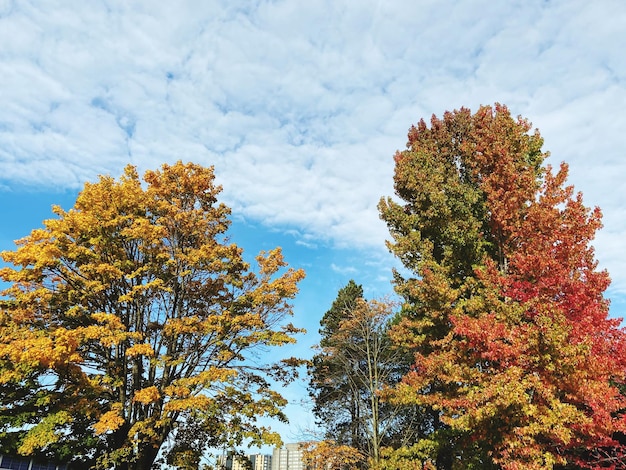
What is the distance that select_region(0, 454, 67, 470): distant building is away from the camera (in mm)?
12094

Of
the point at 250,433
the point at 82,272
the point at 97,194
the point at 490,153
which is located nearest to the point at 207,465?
the point at 250,433

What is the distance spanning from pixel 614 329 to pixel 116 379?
1431 centimetres

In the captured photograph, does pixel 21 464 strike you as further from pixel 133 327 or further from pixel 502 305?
pixel 502 305

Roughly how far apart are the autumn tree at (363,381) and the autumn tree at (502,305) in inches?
152

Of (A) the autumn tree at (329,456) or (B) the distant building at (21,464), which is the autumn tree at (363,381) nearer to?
(A) the autumn tree at (329,456)

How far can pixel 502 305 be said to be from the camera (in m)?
11.1

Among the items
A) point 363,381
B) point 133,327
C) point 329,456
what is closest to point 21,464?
point 133,327

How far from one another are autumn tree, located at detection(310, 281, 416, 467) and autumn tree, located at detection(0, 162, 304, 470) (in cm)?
584

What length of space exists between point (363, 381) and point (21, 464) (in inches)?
531

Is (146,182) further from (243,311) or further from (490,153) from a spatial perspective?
(490,153)

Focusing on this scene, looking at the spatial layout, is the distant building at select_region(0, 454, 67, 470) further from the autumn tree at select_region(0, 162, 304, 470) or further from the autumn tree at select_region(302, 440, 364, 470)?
the autumn tree at select_region(302, 440, 364, 470)

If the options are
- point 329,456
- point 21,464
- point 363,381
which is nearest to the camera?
point 21,464

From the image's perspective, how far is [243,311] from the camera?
14.8m

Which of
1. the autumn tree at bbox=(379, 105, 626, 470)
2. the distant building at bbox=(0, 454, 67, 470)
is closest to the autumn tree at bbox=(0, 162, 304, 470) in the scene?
the distant building at bbox=(0, 454, 67, 470)
